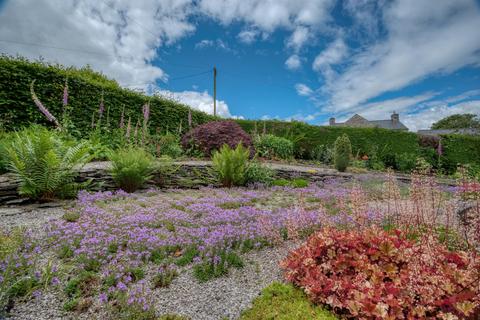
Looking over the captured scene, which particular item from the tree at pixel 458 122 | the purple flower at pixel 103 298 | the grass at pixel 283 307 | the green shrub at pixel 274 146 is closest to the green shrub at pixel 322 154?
the green shrub at pixel 274 146

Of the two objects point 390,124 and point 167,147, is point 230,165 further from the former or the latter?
point 390,124

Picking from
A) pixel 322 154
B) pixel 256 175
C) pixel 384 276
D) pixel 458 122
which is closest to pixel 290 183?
pixel 256 175

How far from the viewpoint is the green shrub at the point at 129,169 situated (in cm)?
530

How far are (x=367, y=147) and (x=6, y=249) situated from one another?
608 inches

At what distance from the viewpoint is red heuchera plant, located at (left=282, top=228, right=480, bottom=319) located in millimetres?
1757

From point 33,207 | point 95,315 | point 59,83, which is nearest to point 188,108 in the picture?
point 59,83

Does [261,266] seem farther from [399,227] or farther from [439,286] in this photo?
[399,227]

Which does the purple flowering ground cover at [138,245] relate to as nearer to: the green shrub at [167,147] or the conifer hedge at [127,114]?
the green shrub at [167,147]

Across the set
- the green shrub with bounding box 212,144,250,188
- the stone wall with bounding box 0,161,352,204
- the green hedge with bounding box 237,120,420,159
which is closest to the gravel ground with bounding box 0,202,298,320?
the stone wall with bounding box 0,161,352,204

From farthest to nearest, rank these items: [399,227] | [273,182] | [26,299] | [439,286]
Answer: [273,182], [399,227], [26,299], [439,286]

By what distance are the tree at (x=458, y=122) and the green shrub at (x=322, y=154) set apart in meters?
26.5

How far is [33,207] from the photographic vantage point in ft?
13.6

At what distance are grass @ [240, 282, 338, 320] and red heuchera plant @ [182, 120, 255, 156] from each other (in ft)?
22.3

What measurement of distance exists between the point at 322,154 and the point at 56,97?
1176 centimetres
